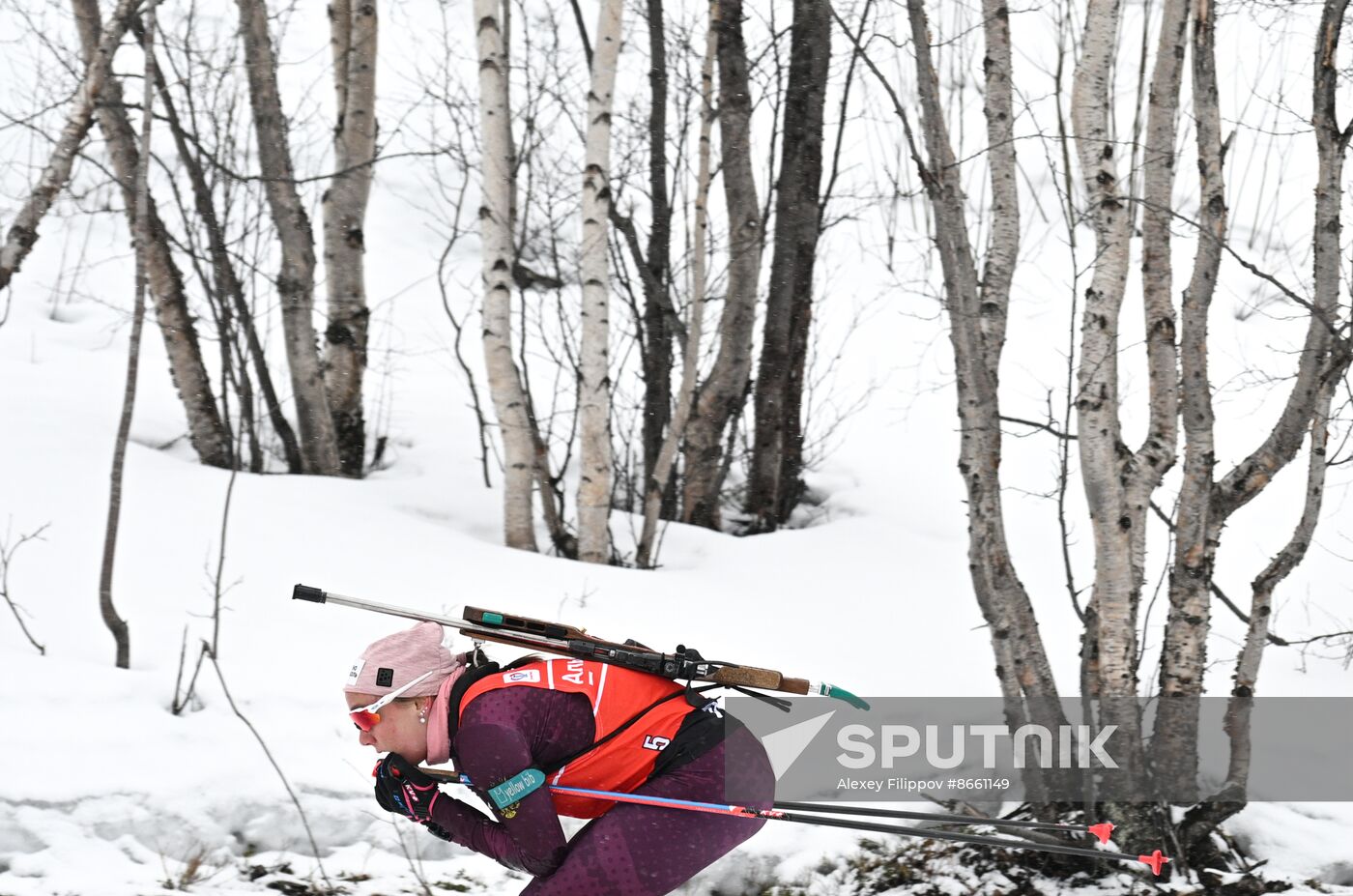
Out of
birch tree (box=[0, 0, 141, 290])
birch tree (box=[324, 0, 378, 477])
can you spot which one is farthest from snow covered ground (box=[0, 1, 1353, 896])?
birch tree (box=[0, 0, 141, 290])

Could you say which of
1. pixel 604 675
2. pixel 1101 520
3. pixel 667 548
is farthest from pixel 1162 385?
pixel 667 548

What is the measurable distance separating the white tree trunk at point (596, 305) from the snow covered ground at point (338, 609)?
0.52m

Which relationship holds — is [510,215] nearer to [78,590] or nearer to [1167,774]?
[78,590]

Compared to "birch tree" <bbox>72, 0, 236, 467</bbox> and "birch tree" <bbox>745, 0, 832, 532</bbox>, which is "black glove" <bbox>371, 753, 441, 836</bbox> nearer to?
"birch tree" <bbox>72, 0, 236, 467</bbox>

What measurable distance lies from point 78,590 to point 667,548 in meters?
3.37

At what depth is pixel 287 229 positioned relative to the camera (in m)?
6.92

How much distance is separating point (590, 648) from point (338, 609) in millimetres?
3150

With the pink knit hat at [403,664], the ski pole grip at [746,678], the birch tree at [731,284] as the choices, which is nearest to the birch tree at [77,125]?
the pink knit hat at [403,664]

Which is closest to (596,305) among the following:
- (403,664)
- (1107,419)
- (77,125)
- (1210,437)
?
(77,125)

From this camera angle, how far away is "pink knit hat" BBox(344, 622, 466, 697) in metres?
2.43

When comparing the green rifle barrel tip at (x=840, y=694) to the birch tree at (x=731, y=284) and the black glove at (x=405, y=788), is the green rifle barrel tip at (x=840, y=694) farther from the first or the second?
the birch tree at (x=731, y=284)

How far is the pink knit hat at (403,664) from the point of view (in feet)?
7.98

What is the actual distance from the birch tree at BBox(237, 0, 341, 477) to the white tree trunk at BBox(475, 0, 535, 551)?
50.2 inches

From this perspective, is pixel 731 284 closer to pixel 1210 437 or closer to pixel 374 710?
pixel 1210 437
